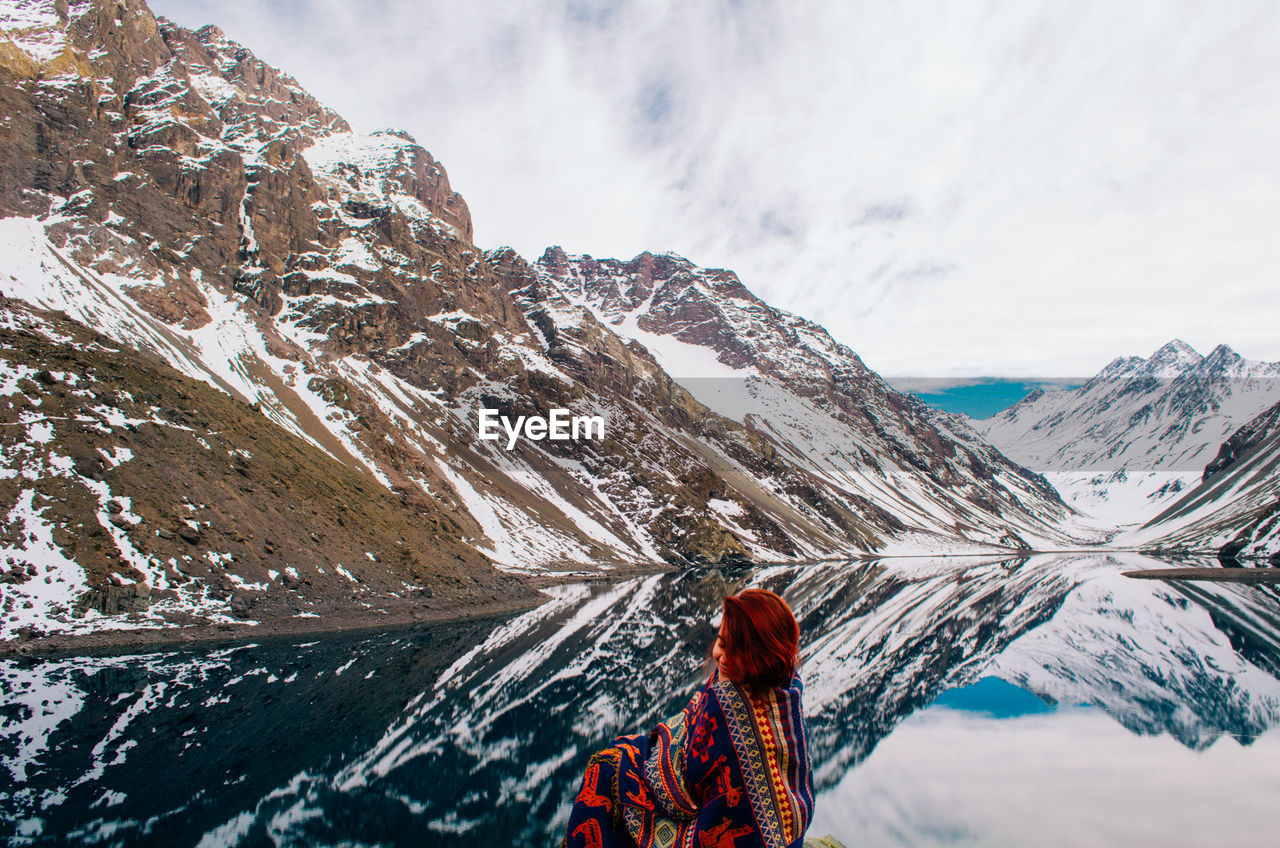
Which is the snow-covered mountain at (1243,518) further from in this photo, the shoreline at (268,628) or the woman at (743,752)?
the woman at (743,752)

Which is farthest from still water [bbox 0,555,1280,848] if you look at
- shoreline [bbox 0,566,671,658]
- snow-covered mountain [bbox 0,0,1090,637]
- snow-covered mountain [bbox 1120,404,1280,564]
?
snow-covered mountain [bbox 1120,404,1280,564]

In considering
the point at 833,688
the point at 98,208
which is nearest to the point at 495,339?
the point at 98,208

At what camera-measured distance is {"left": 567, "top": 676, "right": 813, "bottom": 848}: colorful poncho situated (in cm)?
403

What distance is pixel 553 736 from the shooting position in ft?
58.4

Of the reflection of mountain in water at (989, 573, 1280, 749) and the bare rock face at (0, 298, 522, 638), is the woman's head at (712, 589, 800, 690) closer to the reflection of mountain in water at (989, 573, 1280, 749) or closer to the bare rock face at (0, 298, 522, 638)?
the reflection of mountain in water at (989, 573, 1280, 749)

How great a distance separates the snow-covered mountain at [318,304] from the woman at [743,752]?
1385 inches

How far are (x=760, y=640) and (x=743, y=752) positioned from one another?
708mm

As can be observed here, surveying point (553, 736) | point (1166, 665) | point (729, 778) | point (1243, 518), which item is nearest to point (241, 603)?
point (553, 736)

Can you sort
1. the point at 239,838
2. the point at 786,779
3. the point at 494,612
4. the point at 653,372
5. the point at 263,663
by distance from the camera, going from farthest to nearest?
the point at 653,372, the point at 494,612, the point at 263,663, the point at 239,838, the point at 786,779

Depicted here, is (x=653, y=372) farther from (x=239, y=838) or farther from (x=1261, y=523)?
(x=239, y=838)

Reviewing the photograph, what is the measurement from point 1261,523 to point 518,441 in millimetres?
138895

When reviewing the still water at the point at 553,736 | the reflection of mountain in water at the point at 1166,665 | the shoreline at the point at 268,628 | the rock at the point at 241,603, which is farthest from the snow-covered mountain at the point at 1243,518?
the rock at the point at 241,603

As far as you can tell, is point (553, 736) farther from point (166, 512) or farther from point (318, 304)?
point (318, 304)

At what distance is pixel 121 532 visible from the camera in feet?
101
